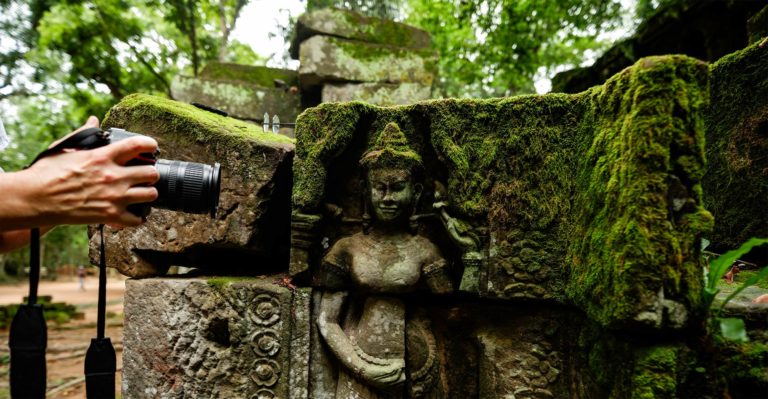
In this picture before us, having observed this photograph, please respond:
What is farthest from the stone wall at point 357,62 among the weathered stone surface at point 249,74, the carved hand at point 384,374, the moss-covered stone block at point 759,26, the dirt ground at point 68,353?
the dirt ground at point 68,353

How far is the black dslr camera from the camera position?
1083 millimetres

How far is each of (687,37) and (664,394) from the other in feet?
13.2

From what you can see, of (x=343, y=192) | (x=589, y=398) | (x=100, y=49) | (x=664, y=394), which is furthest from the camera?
(x=100, y=49)

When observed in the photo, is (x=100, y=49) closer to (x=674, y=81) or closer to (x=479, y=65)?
(x=479, y=65)

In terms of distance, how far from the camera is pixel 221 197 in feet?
7.15

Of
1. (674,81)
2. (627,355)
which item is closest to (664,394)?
(627,355)

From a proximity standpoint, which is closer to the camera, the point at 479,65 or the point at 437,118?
the point at 437,118

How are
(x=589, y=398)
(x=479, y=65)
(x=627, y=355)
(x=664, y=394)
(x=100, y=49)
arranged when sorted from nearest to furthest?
(x=664, y=394), (x=627, y=355), (x=589, y=398), (x=100, y=49), (x=479, y=65)

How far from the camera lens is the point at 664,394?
131cm

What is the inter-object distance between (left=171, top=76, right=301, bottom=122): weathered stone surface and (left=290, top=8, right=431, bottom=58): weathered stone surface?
74 centimetres

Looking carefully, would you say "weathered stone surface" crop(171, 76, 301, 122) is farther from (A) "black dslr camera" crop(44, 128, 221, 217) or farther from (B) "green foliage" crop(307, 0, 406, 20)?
(A) "black dslr camera" crop(44, 128, 221, 217)

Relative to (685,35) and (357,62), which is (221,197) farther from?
(685,35)

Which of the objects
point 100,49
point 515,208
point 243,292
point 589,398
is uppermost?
point 100,49

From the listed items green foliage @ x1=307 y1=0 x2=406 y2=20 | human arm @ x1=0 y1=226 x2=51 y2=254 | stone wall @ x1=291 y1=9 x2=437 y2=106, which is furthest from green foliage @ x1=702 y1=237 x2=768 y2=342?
green foliage @ x1=307 y1=0 x2=406 y2=20
